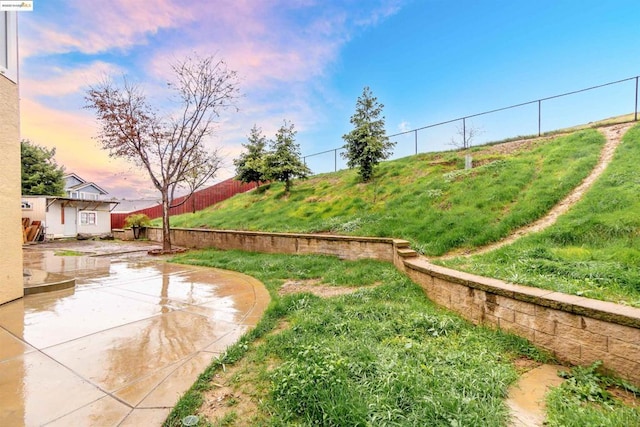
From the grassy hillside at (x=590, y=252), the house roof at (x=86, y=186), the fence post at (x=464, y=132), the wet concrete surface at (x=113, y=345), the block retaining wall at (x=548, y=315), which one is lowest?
the wet concrete surface at (x=113, y=345)

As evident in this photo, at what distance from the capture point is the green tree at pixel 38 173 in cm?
2142

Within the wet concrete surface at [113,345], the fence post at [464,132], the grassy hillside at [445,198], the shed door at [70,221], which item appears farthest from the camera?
the shed door at [70,221]

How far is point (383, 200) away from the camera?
358 inches

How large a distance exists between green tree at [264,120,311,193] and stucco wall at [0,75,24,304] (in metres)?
9.42

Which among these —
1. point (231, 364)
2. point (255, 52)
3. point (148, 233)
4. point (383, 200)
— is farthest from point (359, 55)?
point (148, 233)

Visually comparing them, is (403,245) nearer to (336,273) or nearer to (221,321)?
(336,273)

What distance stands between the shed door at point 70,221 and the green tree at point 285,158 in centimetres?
1473

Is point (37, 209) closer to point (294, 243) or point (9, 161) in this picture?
point (9, 161)

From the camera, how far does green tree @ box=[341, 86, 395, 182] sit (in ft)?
35.4

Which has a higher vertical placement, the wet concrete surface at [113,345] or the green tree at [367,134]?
the green tree at [367,134]

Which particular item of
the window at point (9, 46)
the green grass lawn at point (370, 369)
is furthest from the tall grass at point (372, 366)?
the window at point (9, 46)

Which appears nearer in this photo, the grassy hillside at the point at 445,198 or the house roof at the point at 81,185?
the grassy hillside at the point at 445,198

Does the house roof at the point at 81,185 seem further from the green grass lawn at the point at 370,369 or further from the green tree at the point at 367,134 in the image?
the green grass lawn at the point at 370,369

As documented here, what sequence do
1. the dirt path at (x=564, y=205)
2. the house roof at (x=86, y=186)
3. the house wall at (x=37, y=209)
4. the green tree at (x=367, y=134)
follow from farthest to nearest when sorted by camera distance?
the house roof at (x=86, y=186) → the house wall at (x=37, y=209) → the green tree at (x=367, y=134) → the dirt path at (x=564, y=205)
